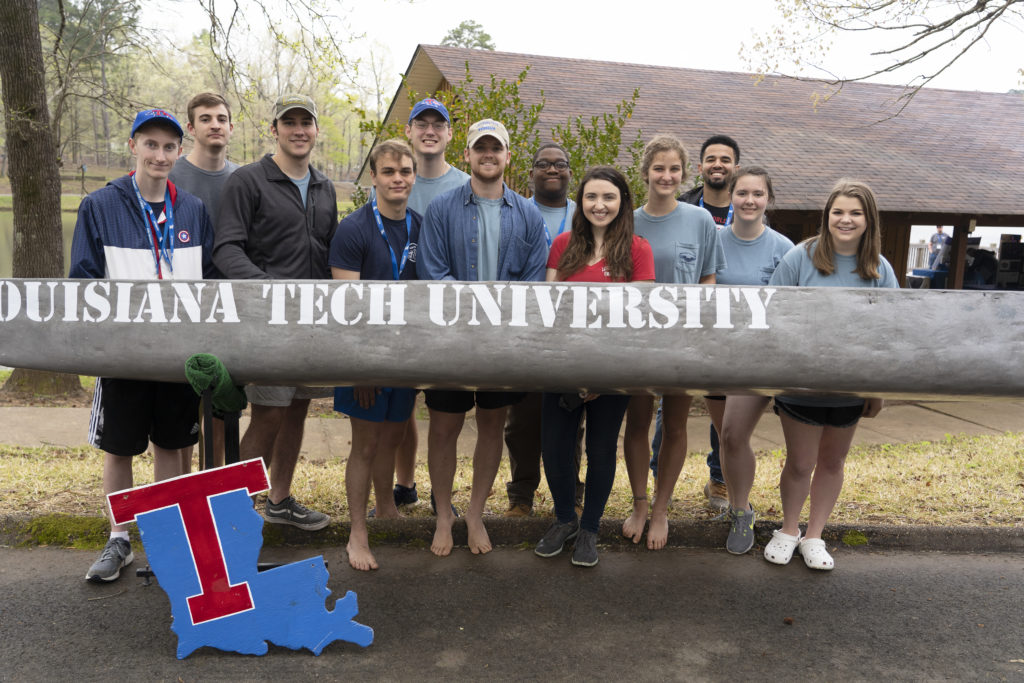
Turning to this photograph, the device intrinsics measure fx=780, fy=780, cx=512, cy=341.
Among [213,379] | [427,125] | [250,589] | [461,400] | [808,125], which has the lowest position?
[250,589]

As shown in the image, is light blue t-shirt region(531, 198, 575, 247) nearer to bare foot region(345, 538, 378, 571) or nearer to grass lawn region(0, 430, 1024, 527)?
grass lawn region(0, 430, 1024, 527)

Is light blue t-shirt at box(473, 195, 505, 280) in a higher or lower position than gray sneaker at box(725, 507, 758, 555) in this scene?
higher

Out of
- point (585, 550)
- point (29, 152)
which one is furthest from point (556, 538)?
point (29, 152)

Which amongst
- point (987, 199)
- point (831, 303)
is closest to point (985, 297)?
point (831, 303)

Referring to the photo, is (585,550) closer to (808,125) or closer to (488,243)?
(488,243)

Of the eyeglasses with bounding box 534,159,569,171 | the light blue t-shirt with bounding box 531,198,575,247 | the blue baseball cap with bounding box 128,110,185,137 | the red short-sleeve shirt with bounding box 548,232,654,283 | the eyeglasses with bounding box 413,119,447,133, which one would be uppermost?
the eyeglasses with bounding box 413,119,447,133

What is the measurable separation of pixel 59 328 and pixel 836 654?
3170 mm

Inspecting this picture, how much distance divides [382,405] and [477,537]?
2.64 feet

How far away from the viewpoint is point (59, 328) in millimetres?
2959

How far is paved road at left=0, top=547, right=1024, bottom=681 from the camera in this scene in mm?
2750

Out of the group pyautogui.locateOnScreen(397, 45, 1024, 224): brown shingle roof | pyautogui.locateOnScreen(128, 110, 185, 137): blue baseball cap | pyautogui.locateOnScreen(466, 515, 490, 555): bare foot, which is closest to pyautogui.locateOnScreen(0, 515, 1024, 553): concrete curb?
pyautogui.locateOnScreen(466, 515, 490, 555): bare foot

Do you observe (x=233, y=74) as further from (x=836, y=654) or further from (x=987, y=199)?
(x=987, y=199)

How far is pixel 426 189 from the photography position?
3.80 metres

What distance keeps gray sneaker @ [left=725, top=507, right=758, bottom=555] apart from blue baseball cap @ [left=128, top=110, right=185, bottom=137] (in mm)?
3137
